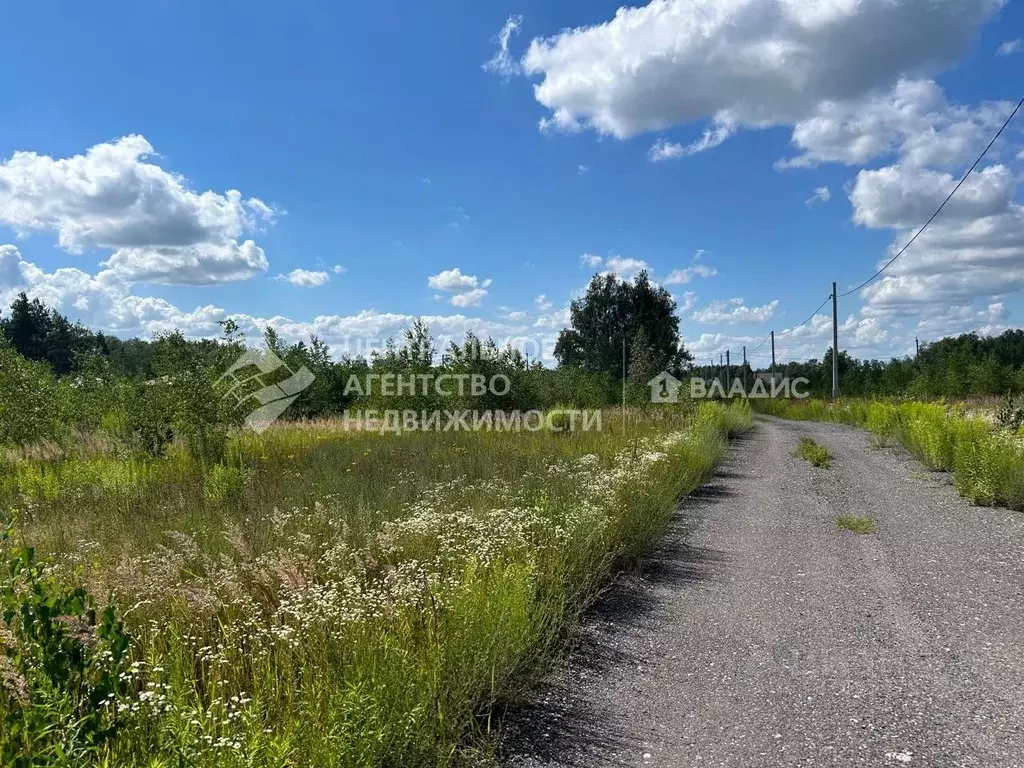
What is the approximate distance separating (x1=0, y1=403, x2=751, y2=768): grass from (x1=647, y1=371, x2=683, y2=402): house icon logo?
38.9ft

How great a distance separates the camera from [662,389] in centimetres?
2088

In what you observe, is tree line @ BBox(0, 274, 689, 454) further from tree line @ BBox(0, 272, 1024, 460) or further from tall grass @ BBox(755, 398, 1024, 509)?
tall grass @ BBox(755, 398, 1024, 509)

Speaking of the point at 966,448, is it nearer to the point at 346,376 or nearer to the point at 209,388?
the point at 209,388

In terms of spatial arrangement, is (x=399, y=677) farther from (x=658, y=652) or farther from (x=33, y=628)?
(x=658, y=652)

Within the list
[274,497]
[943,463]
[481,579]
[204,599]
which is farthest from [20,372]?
[943,463]

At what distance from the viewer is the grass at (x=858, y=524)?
737 centimetres

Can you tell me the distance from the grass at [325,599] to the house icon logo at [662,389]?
38.9 ft

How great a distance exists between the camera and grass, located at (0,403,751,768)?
2.31 m

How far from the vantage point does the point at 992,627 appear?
441 centimetres

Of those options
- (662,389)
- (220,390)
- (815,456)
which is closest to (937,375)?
(662,389)

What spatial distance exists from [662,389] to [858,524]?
13.5 metres

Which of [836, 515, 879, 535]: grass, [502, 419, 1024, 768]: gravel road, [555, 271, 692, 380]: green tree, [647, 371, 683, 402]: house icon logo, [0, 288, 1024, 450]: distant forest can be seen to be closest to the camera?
[502, 419, 1024, 768]: gravel road

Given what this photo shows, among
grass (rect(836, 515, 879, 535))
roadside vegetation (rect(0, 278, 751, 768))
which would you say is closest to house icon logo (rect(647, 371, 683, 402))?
roadside vegetation (rect(0, 278, 751, 768))

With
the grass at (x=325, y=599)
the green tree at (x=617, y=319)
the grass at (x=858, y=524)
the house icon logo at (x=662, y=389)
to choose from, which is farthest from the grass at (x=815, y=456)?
the green tree at (x=617, y=319)
